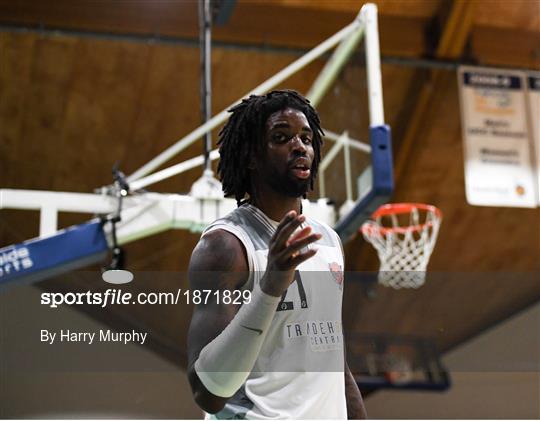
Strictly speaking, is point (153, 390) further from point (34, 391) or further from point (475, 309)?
point (475, 309)

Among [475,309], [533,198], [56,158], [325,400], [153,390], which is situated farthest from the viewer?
[56,158]

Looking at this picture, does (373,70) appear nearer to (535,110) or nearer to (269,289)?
(535,110)

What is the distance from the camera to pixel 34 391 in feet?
8.06

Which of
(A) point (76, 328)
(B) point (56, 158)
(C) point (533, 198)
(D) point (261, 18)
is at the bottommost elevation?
(A) point (76, 328)

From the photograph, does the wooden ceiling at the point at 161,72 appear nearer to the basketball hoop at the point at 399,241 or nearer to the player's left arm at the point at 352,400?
the basketball hoop at the point at 399,241

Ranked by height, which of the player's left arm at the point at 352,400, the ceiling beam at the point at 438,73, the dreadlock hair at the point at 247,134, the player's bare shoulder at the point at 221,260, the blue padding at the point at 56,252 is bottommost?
the player's left arm at the point at 352,400

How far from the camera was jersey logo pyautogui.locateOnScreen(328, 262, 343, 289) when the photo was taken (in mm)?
1885

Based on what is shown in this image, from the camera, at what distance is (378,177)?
4074 mm

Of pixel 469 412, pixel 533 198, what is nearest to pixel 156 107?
pixel 533 198

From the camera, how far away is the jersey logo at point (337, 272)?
188 centimetres

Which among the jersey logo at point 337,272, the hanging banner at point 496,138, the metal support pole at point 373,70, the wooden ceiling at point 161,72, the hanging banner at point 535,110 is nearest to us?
the jersey logo at point 337,272

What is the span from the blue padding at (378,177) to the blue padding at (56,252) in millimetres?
1218

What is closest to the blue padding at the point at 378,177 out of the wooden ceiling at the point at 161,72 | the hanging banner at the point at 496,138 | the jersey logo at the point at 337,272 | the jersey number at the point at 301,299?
the wooden ceiling at the point at 161,72

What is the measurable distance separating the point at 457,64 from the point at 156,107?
2.27 m
